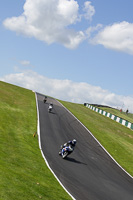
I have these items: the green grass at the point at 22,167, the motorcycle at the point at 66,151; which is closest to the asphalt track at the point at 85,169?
the motorcycle at the point at 66,151

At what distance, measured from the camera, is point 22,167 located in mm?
13914

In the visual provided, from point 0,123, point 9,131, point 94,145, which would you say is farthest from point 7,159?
point 94,145

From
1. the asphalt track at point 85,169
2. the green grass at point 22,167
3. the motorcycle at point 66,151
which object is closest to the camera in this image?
the green grass at point 22,167

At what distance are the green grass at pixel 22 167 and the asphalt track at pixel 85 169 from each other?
978mm

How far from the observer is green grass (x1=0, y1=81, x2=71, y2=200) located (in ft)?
32.6

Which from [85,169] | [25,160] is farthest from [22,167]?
[85,169]

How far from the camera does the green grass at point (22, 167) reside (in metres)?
9.92

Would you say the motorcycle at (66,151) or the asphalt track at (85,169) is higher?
the motorcycle at (66,151)

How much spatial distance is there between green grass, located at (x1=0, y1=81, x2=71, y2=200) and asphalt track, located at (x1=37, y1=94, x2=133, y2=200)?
98 centimetres

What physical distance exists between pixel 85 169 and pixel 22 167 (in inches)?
238

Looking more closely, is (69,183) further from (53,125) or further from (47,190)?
(53,125)

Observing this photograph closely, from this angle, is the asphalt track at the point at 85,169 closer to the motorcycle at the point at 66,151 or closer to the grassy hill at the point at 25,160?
the motorcycle at the point at 66,151

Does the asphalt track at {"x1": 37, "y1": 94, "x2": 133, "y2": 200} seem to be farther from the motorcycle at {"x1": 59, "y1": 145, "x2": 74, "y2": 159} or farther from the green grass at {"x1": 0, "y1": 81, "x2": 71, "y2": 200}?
the green grass at {"x1": 0, "y1": 81, "x2": 71, "y2": 200}

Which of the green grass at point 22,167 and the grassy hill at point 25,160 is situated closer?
the green grass at point 22,167
